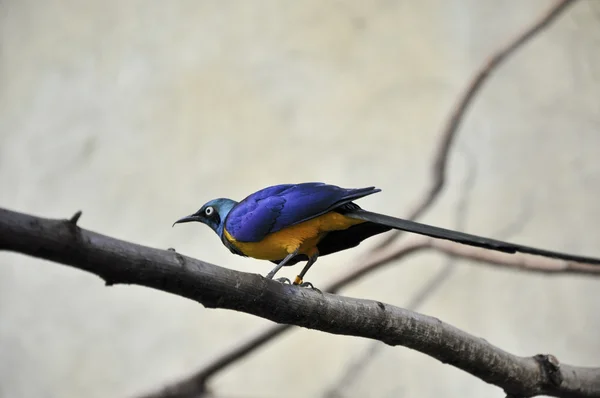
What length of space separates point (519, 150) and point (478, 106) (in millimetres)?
246

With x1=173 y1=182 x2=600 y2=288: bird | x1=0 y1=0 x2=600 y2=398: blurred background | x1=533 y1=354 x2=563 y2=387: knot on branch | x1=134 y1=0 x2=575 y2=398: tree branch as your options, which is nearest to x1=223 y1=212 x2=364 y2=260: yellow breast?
x1=173 y1=182 x2=600 y2=288: bird

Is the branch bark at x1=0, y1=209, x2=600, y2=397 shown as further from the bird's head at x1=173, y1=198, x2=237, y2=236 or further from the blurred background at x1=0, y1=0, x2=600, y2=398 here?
the blurred background at x1=0, y1=0, x2=600, y2=398

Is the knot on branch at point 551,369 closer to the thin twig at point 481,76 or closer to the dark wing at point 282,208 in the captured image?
the dark wing at point 282,208

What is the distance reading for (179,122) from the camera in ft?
8.48

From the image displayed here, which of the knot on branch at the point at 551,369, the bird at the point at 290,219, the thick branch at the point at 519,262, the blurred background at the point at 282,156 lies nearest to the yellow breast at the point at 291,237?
the bird at the point at 290,219

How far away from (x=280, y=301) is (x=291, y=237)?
0.14 metres

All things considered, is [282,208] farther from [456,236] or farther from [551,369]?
[551,369]

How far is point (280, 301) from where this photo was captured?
0.82m

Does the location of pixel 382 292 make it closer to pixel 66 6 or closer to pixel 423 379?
pixel 423 379

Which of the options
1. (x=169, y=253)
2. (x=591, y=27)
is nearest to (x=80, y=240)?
(x=169, y=253)

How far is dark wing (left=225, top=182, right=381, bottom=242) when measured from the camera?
90 cm

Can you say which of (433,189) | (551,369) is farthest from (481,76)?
(551,369)

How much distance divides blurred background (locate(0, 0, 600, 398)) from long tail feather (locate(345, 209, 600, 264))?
4.99 feet

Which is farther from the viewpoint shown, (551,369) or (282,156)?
(282,156)
